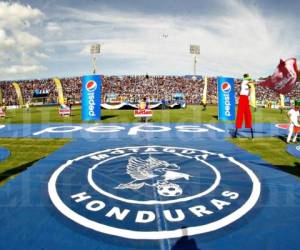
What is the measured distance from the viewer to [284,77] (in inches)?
443

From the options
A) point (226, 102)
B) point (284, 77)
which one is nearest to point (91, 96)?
point (226, 102)

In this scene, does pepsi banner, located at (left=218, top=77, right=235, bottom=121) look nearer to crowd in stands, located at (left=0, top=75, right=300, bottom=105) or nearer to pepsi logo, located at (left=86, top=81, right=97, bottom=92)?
pepsi logo, located at (left=86, top=81, right=97, bottom=92)

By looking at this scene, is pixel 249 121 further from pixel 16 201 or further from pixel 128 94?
pixel 128 94

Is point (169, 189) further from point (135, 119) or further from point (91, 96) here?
point (135, 119)

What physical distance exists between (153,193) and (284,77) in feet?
25.2

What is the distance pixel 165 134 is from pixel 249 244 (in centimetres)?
1118

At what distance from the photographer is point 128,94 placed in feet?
232

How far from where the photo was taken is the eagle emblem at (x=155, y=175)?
7.52m

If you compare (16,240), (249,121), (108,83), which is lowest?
(16,240)

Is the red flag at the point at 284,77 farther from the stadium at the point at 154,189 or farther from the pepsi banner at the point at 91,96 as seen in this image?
the pepsi banner at the point at 91,96

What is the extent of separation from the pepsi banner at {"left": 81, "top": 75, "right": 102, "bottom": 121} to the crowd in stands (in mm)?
44480

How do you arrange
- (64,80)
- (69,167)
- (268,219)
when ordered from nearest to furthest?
(268,219), (69,167), (64,80)

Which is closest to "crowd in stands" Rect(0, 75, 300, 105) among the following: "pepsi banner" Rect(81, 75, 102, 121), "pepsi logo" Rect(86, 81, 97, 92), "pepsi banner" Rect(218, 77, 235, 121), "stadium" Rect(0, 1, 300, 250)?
"pepsi banner" Rect(218, 77, 235, 121)

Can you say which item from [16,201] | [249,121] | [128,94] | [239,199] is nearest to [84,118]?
[249,121]
